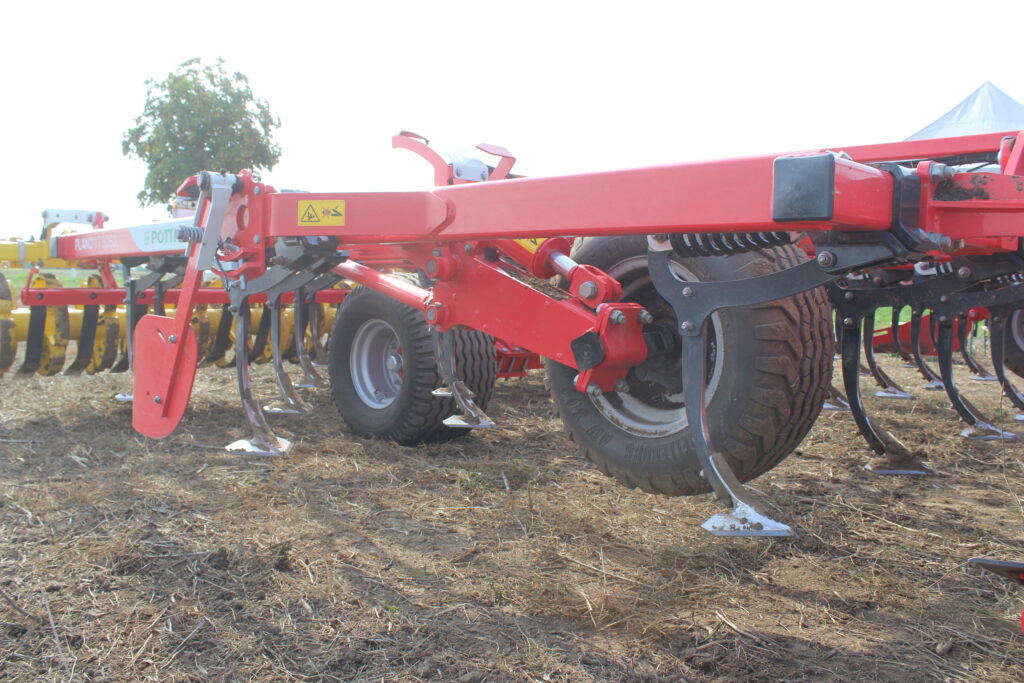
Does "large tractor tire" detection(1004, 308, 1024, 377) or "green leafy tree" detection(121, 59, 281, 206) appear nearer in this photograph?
"large tractor tire" detection(1004, 308, 1024, 377)

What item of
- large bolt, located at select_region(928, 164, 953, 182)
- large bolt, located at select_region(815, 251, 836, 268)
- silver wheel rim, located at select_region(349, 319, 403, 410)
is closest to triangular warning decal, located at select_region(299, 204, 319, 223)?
silver wheel rim, located at select_region(349, 319, 403, 410)

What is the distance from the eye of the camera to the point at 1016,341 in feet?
21.0

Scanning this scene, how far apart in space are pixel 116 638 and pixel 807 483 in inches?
117

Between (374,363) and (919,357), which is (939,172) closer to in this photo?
(374,363)

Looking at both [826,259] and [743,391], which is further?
[743,391]

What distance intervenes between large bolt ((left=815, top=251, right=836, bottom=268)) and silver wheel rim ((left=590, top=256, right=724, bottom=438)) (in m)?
0.55

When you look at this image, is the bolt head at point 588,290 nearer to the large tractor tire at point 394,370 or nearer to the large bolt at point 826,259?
the large bolt at point 826,259

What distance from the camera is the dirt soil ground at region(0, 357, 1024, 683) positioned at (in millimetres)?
2057

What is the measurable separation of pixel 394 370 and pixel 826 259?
297 centimetres

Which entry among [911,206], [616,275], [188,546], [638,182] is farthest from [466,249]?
[911,206]

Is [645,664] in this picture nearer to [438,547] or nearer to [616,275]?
[438,547]

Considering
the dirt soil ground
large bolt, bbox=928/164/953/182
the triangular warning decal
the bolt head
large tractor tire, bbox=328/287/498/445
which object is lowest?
the dirt soil ground

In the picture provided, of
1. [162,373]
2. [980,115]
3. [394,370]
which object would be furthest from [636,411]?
[980,115]

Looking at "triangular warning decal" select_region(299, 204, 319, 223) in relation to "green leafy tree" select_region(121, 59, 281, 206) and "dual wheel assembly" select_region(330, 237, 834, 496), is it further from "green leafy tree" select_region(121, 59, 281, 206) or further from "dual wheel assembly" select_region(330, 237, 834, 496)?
"green leafy tree" select_region(121, 59, 281, 206)
